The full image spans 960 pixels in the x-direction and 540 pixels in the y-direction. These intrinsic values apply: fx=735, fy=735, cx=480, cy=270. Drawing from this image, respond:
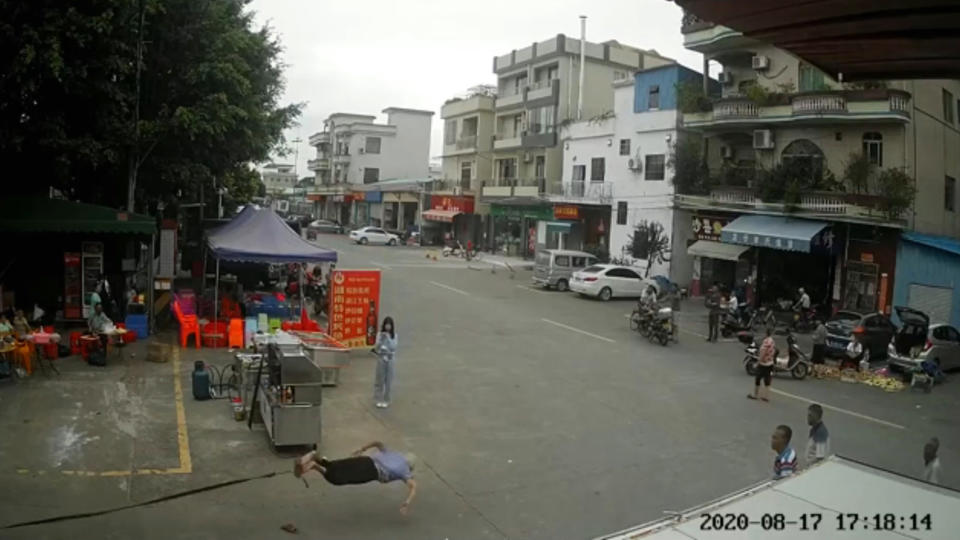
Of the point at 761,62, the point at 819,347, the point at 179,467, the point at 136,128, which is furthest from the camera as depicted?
the point at 761,62

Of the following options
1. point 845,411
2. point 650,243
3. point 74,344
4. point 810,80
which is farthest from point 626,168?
point 74,344

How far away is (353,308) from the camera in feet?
56.0

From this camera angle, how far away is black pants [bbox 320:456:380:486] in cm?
744

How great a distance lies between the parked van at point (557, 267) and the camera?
31.5 meters

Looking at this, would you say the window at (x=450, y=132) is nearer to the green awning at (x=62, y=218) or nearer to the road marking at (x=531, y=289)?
the road marking at (x=531, y=289)

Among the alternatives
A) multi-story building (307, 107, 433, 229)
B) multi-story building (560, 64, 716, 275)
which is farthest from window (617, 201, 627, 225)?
multi-story building (307, 107, 433, 229)

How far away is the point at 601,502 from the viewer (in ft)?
27.9

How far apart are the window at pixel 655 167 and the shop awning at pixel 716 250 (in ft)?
14.7

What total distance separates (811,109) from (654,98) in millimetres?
9591

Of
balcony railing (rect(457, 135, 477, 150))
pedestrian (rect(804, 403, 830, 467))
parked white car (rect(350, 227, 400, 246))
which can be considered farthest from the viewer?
balcony railing (rect(457, 135, 477, 150))

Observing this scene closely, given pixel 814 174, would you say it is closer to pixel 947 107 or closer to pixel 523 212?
pixel 947 107

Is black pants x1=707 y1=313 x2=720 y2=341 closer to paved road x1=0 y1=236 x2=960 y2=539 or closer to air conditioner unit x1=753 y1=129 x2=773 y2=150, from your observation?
paved road x1=0 y1=236 x2=960 y2=539

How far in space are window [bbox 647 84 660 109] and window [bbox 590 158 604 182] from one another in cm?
464

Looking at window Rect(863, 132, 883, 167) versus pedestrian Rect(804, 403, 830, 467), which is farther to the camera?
window Rect(863, 132, 883, 167)
